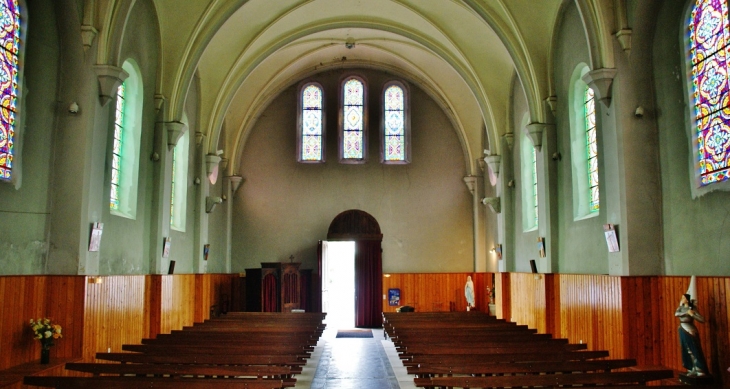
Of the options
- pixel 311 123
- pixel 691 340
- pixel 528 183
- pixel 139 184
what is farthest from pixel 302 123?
pixel 691 340

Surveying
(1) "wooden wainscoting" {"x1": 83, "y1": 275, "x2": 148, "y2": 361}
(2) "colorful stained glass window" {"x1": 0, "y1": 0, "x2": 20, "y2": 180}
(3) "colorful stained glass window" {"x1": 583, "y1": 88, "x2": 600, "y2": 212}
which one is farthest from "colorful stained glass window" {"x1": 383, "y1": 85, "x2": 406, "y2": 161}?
(2) "colorful stained glass window" {"x1": 0, "y1": 0, "x2": 20, "y2": 180}

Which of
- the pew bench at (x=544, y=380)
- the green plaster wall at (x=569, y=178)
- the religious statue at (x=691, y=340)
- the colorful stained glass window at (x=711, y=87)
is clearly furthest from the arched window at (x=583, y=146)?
the pew bench at (x=544, y=380)

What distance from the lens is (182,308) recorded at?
56.4 feet

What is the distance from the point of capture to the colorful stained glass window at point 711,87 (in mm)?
9609

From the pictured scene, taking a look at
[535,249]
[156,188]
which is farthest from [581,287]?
[156,188]

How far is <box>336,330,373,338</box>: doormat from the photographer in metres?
20.3

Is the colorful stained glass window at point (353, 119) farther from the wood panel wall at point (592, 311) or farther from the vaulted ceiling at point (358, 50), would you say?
the wood panel wall at point (592, 311)

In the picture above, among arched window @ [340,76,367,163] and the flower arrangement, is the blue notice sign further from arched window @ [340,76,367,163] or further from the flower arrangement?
the flower arrangement

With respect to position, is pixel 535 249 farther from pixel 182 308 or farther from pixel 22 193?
pixel 22 193

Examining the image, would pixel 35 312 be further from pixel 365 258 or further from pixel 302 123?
pixel 302 123

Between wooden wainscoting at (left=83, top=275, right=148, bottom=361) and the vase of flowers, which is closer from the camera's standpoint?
the vase of flowers

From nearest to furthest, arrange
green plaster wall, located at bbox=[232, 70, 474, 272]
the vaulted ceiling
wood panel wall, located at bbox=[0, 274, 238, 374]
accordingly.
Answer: wood panel wall, located at bbox=[0, 274, 238, 374]
the vaulted ceiling
green plaster wall, located at bbox=[232, 70, 474, 272]

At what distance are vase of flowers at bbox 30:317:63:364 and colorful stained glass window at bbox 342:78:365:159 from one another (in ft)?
50.6

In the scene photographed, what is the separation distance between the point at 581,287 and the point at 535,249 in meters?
3.83
